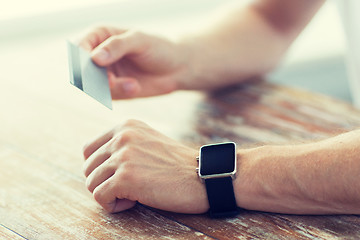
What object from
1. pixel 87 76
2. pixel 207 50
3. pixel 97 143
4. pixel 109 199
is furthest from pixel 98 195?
pixel 207 50

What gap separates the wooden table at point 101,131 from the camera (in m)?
0.86

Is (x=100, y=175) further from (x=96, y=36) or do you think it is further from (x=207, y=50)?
(x=207, y=50)

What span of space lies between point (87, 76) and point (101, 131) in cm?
24

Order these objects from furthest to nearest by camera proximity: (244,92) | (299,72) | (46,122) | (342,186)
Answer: (299,72) → (244,92) → (46,122) → (342,186)

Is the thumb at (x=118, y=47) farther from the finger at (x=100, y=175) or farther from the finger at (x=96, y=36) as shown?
the finger at (x=100, y=175)

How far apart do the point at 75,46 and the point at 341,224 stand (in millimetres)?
651

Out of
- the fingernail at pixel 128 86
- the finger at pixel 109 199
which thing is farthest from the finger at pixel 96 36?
the finger at pixel 109 199

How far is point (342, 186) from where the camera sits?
832 mm

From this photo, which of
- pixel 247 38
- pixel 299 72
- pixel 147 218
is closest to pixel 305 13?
pixel 247 38

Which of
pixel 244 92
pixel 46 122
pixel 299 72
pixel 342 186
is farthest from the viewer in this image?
pixel 299 72

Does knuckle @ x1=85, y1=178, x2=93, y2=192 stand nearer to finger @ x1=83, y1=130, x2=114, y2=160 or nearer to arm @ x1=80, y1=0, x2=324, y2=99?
finger @ x1=83, y1=130, x2=114, y2=160

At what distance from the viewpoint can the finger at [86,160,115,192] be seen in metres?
0.93

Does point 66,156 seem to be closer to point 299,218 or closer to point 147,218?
point 147,218

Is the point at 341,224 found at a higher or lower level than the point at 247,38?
lower
